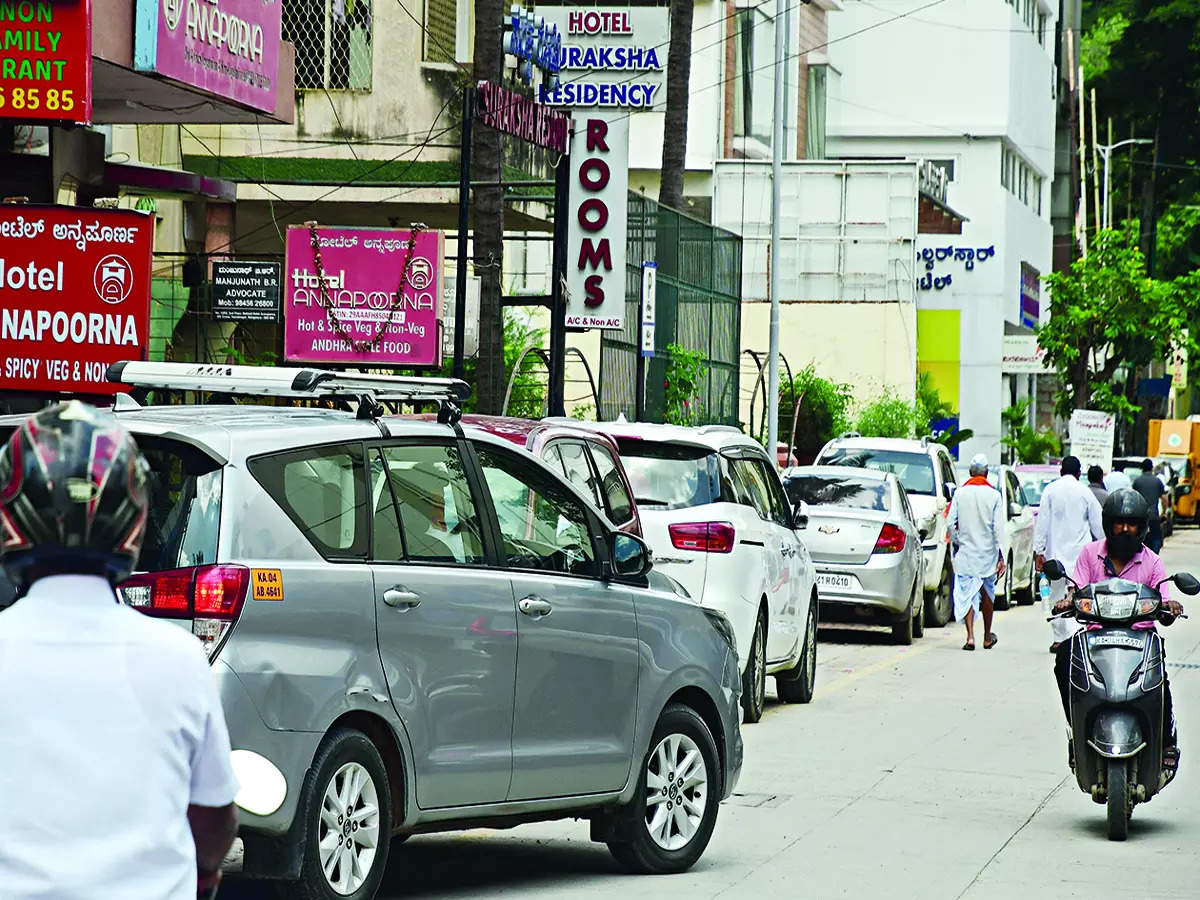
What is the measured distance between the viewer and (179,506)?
22.6 ft

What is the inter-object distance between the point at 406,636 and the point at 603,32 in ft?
91.2

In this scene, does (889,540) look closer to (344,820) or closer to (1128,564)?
(1128,564)

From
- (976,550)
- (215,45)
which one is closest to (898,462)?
(976,550)

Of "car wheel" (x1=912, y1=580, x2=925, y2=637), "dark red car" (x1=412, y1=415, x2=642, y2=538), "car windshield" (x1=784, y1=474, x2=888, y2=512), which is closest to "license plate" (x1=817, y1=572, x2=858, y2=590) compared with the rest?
"car windshield" (x1=784, y1=474, x2=888, y2=512)

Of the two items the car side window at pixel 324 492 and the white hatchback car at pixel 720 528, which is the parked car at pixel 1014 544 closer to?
the white hatchback car at pixel 720 528

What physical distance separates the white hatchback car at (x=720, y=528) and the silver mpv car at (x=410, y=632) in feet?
14.3

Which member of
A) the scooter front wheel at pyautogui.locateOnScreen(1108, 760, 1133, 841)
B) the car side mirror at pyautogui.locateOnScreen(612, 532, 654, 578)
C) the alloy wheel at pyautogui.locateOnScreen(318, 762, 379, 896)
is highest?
the car side mirror at pyautogui.locateOnScreen(612, 532, 654, 578)

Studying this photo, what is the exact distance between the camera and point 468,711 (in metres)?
7.71

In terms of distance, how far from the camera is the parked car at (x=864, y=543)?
67.1ft

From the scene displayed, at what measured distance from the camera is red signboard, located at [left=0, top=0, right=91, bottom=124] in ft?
46.0

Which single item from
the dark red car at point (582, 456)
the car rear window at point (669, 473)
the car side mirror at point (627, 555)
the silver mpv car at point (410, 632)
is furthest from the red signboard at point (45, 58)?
the car side mirror at point (627, 555)

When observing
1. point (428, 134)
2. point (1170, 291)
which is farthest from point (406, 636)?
point (1170, 291)

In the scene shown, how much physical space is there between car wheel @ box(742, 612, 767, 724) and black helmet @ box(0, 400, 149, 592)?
35.9 ft

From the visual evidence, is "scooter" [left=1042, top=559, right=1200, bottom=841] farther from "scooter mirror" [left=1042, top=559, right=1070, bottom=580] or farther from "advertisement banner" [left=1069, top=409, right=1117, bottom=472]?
"advertisement banner" [left=1069, top=409, right=1117, bottom=472]
